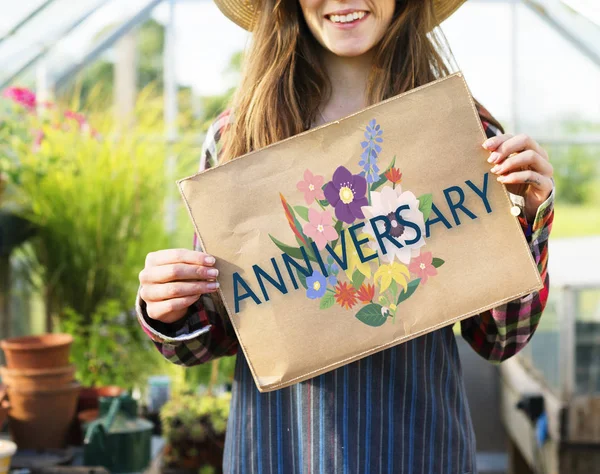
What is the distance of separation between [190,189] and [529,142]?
464 mm

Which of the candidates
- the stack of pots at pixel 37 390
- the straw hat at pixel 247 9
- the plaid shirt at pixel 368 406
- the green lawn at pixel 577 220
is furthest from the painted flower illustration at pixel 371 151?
the green lawn at pixel 577 220

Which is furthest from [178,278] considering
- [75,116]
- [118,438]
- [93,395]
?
[75,116]

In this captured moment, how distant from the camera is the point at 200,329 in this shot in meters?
1.15

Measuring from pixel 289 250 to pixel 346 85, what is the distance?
0.97 feet

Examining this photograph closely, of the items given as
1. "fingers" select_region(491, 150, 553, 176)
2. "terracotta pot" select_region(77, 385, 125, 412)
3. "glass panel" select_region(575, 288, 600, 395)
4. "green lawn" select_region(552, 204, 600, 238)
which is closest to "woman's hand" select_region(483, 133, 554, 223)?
"fingers" select_region(491, 150, 553, 176)

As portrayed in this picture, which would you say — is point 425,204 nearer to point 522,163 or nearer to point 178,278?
point 522,163

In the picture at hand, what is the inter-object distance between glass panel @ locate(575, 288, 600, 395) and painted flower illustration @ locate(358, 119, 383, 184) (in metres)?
1.89

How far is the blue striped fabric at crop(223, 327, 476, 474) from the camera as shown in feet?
3.69

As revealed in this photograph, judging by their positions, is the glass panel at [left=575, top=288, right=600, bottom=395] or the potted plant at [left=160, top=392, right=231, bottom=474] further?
the glass panel at [left=575, top=288, right=600, bottom=395]

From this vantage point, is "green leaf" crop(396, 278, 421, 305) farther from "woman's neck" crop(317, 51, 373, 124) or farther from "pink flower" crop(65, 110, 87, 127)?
"pink flower" crop(65, 110, 87, 127)

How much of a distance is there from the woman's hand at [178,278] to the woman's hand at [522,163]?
16.2 inches

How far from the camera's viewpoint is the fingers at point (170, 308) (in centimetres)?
109

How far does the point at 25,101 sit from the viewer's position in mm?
3006

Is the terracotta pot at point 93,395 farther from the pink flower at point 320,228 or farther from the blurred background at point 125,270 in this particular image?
the pink flower at point 320,228
